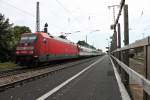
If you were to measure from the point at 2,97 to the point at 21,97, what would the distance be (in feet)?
2.03

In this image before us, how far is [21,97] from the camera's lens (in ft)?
32.3

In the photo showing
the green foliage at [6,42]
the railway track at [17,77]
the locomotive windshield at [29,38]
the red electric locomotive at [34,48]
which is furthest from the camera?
the green foliage at [6,42]

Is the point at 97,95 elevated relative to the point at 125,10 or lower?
lower

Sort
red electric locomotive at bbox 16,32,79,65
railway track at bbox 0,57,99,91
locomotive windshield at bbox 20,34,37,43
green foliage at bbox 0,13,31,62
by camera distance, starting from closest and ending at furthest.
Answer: railway track at bbox 0,57,99,91, red electric locomotive at bbox 16,32,79,65, locomotive windshield at bbox 20,34,37,43, green foliage at bbox 0,13,31,62

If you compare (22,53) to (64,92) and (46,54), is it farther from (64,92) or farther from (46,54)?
(64,92)

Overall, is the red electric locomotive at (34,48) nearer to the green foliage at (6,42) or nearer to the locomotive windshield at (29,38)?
the locomotive windshield at (29,38)

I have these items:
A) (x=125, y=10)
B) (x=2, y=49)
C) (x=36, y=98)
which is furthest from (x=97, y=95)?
(x=2, y=49)

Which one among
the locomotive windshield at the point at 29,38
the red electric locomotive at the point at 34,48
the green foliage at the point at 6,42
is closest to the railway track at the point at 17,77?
the red electric locomotive at the point at 34,48

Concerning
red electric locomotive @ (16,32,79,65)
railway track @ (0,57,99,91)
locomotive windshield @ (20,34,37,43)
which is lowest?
railway track @ (0,57,99,91)

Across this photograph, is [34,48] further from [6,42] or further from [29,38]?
[6,42]

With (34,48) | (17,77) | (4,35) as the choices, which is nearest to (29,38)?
(34,48)

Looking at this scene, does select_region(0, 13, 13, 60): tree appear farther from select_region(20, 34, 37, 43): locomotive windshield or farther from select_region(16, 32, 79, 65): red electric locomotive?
select_region(20, 34, 37, 43): locomotive windshield

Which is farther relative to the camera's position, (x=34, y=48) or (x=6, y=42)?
(x=6, y=42)

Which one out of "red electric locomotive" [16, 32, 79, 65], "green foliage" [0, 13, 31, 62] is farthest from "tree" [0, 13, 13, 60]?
"red electric locomotive" [16, 32, 79, 65]
